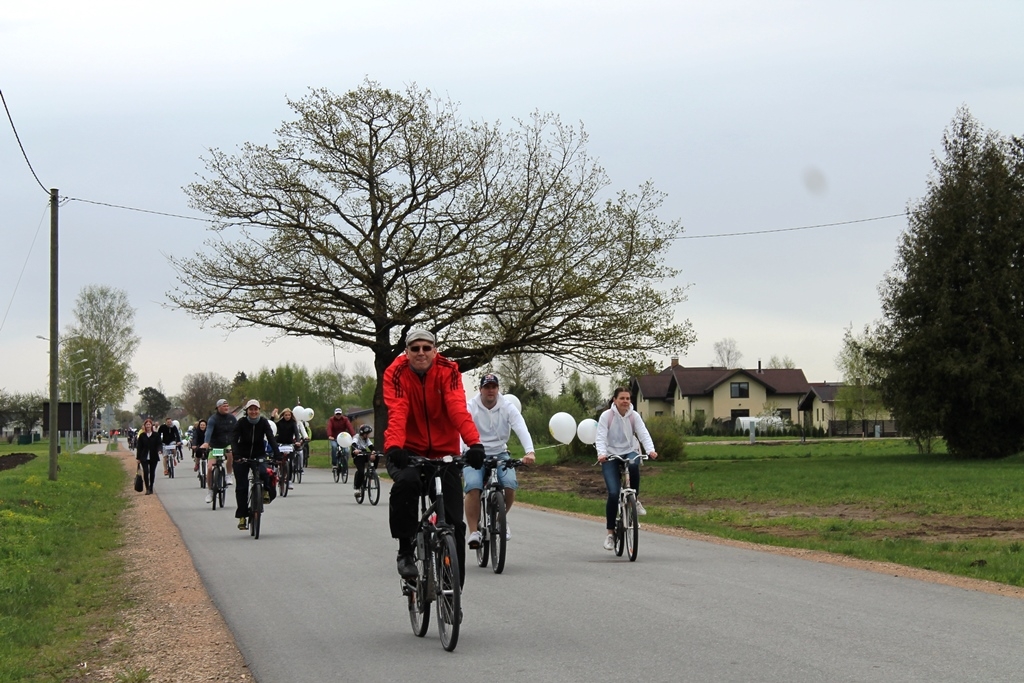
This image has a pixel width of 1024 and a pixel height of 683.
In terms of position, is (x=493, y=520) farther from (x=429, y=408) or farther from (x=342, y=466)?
(x=342, y=466)

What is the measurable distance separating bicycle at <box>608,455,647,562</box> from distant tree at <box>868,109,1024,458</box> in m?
31.1

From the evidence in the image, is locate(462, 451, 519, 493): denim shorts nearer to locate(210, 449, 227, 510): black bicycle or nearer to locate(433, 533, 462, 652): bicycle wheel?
locate(433, 533, 462, 652): bicycle wheel

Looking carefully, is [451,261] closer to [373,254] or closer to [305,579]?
[373,254]

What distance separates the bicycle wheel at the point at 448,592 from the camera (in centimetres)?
662

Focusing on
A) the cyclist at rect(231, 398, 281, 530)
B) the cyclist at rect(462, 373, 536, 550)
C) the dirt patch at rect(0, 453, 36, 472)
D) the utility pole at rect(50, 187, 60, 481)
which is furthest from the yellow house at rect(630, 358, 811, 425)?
the cyclist at rect(462, 373, 536, 550)

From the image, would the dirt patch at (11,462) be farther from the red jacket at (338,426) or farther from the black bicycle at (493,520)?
the black bicycle at (493,520)

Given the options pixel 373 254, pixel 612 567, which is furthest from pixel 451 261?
pixel 612 567

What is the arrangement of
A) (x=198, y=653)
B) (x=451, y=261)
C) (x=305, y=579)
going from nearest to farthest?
1. (x=198, y=653)
2. (x=305, y=579)
3. (x=451, y=261)

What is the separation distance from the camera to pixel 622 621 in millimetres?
7652

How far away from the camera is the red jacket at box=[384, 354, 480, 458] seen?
7.07 m

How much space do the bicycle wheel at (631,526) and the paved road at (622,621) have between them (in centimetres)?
16

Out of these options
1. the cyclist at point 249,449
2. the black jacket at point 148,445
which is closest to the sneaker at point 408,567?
the cyclist at point 249,449

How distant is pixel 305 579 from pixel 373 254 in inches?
1119

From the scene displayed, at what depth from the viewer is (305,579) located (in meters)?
10.3
